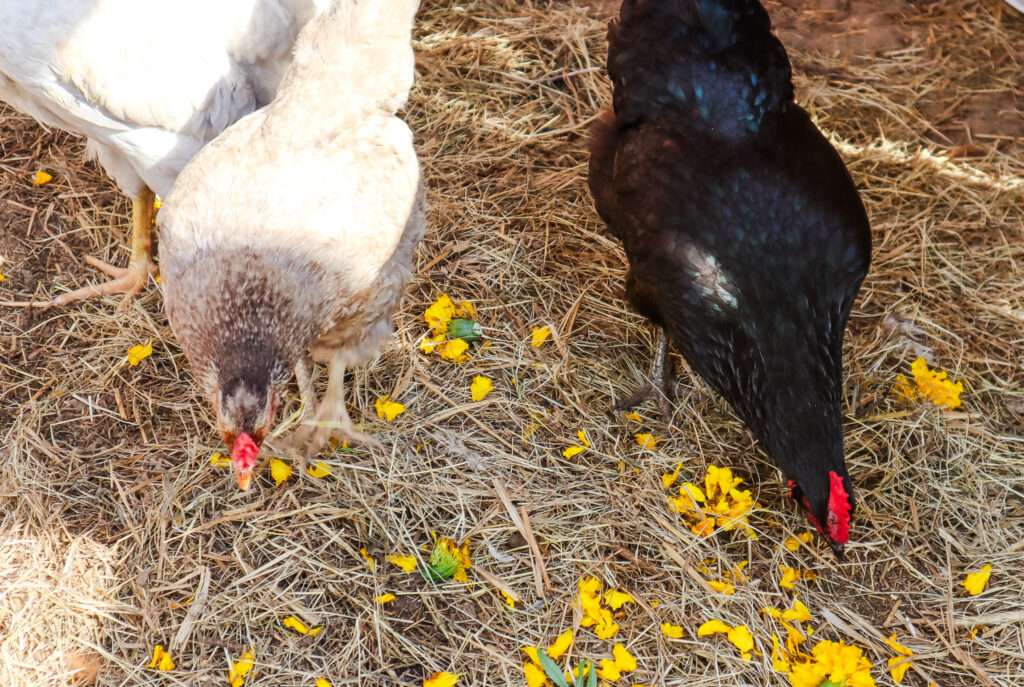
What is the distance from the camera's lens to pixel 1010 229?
3578 mm

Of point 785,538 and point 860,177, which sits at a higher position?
point 860,177

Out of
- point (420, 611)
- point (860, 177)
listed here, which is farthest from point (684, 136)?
point (420, 611)

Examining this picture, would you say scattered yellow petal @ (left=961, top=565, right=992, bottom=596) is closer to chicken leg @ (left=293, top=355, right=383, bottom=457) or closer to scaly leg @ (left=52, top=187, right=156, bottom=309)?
chicken leg @ (left=293, top=355, right=383, bottom=457)

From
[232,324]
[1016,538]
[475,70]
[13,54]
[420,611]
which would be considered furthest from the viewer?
[475,70]

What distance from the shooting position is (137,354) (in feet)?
10.4

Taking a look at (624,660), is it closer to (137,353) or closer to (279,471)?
(279,471)

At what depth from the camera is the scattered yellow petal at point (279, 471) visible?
9.48 ft

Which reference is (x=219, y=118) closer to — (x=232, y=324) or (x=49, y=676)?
(x=232, y=324)

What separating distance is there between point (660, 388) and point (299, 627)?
142 cm

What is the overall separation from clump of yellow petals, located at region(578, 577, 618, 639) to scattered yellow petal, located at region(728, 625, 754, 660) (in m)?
0.33

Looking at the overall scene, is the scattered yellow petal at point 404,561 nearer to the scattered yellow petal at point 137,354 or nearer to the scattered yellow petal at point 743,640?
the scattered yellow petal at point 743,640

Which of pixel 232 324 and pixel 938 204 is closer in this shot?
pixel 232 324

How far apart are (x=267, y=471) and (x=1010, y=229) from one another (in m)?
2.95

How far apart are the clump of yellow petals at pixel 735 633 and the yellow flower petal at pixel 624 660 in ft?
0.73
